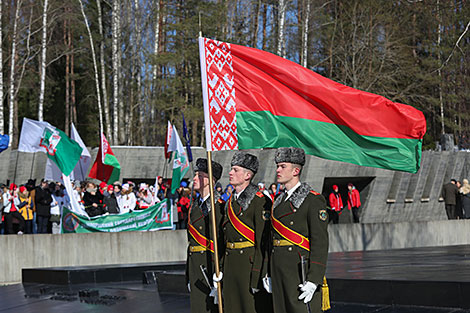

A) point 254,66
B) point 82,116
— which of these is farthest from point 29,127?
point 82,116

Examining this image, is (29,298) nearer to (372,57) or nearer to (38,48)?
(38,48)

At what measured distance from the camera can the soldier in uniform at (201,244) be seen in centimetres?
688

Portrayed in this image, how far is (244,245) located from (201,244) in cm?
61

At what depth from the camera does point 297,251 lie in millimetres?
6094

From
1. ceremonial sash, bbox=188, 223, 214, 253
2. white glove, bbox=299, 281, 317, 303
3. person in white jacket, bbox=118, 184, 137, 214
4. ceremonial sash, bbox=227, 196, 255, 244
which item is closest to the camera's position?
white glove, bbox=299, 281, 317, 303

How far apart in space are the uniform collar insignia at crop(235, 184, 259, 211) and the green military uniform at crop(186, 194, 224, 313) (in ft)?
1.22

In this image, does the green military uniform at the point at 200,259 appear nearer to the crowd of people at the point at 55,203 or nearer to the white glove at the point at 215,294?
the white glove at the point at 215,294

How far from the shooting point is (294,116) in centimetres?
710

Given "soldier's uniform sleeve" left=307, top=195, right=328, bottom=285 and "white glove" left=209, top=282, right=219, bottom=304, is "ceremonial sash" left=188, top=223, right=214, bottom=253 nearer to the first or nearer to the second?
"white glove" left=209, top=282, right=219, bottom=304

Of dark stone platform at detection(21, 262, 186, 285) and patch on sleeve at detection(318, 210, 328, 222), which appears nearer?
patch on sleeve at detection(318, 210, 328, 222)

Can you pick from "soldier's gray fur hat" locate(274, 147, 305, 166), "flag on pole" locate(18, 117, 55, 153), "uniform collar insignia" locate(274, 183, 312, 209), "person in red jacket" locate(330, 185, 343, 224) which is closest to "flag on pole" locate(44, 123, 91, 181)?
"flag on pole" locate(18, 117, 55, 153)

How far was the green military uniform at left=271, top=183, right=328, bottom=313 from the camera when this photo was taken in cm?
599

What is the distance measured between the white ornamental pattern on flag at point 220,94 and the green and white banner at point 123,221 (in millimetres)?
11281

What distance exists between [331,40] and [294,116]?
3608 cm
